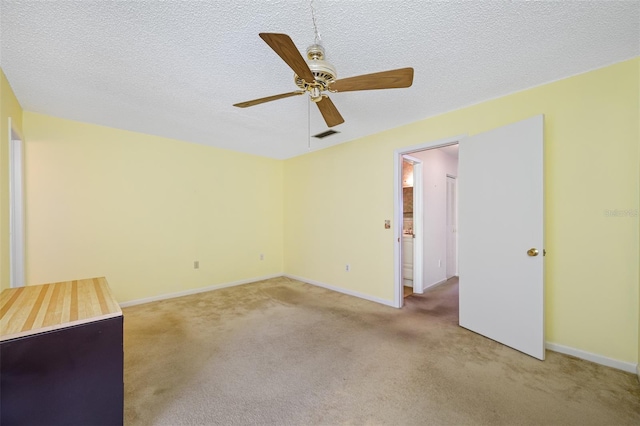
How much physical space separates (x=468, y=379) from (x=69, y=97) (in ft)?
14.6

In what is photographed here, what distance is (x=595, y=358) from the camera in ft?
7.07

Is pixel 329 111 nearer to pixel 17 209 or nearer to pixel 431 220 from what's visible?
pixel 431 220

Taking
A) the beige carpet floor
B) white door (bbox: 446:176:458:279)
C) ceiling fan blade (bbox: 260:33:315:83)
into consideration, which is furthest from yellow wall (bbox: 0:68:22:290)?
white door (bbox: 446:176:458:279)

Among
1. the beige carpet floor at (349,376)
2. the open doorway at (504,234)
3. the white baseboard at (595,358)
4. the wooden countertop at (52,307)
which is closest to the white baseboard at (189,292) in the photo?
the beige carpet floor at (349,376)

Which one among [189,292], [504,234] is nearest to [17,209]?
[189,292]

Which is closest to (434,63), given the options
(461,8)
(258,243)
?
(461,8)

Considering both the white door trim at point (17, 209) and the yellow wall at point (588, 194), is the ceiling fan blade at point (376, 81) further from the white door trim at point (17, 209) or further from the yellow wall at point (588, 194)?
the white door trim at point (17, 209)

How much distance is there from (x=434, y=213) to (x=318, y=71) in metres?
3.79

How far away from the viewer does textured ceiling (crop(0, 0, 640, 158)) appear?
60.2 inches

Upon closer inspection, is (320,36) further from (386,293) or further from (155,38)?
(386,293)

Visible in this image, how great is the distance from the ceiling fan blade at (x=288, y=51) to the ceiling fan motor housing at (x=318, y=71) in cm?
4

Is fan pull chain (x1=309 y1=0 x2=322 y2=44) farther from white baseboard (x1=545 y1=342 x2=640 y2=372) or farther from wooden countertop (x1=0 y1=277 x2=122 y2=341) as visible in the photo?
white baseboard (x1=545 y1=342 x2=640 y2=372)

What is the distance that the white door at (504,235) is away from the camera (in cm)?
229

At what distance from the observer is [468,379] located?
196 centimetres
